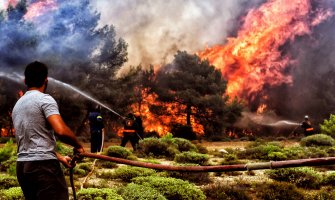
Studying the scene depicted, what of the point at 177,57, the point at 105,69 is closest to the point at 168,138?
the point at 105,69

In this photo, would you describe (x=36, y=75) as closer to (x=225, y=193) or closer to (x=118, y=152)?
(x=225, y=193)

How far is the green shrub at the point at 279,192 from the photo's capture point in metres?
8.70

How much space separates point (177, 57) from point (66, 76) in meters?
12.7

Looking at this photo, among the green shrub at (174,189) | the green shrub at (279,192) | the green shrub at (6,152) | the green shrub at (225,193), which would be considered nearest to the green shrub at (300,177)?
the green shrub at (279,192)

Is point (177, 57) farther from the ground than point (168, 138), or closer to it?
farther from the ground

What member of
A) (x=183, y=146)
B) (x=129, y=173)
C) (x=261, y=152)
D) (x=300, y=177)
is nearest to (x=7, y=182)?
(x=129, y=173)

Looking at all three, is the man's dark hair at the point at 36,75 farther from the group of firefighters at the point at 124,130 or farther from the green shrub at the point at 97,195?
the group of firefighters at the point at 124,130

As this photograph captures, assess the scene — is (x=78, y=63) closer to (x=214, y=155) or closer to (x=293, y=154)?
(x=214, y=155)

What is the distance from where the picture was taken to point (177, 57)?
37.2 meters

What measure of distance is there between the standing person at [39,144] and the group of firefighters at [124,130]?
38.9 ft

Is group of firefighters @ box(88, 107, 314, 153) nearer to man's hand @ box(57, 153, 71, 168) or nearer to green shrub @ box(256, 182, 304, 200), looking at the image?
green shrub @ box(256, 182, 304, 200)

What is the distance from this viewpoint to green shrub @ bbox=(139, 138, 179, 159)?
53.6 ft

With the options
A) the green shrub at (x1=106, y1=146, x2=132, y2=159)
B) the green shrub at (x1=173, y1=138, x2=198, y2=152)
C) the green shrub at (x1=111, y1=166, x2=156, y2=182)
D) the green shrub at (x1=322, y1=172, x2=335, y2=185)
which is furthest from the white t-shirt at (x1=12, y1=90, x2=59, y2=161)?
the green shrub at (x1=173, y1=138, x2=198, y2=152)

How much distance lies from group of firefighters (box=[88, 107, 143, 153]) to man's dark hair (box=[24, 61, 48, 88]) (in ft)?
38.6
